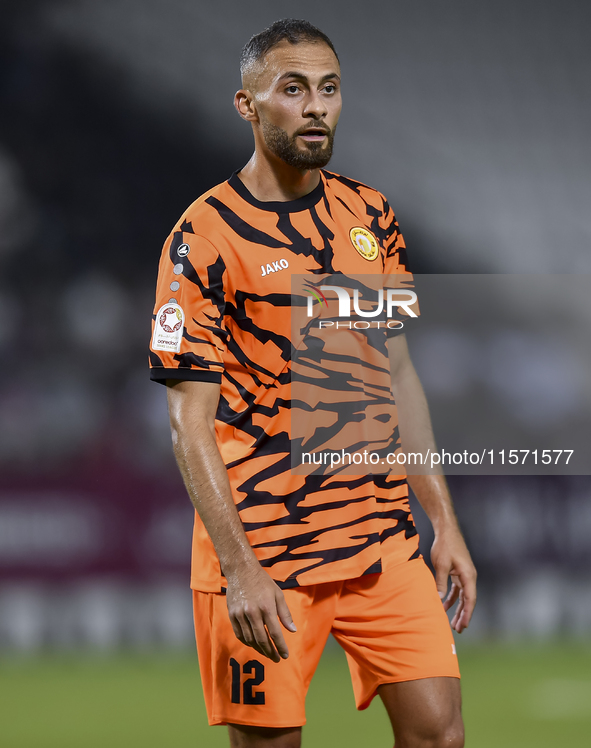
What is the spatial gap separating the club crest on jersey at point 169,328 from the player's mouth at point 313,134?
1.29 feet

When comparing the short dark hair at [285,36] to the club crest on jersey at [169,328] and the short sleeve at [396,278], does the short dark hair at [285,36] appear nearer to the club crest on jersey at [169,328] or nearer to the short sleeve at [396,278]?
the short sleeve at [396,278]

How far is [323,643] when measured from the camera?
1.63m

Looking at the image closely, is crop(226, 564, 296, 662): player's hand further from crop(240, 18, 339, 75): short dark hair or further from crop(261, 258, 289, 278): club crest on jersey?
crop(240, 18, 339, 75): short dark hair

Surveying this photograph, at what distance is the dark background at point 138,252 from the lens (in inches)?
125

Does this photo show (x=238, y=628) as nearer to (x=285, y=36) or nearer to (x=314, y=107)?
(x=314, y=107)

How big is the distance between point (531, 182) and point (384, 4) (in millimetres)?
801

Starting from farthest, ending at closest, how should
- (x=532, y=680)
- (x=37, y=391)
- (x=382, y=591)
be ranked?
1. (x=37, y=391)
2. (x=532, y=680)
3. (x=382, y=591)

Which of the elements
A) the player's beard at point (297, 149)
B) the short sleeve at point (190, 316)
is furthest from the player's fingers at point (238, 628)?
the player's beard at point (297, 149)

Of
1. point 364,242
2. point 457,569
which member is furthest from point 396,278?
point 457,569

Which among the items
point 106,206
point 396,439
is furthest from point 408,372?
point 106,206

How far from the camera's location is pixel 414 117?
3182 mm

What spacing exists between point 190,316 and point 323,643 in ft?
2.10

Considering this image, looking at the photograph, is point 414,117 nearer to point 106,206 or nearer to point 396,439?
point 106,206

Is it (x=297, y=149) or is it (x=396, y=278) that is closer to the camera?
(x=297, y=149)
